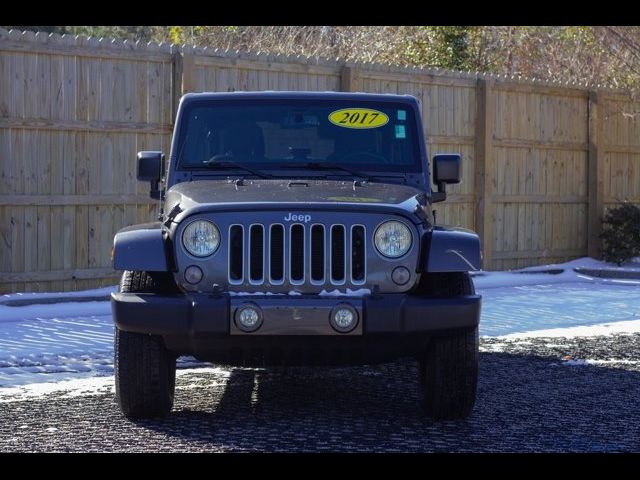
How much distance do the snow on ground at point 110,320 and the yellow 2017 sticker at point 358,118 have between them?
→ 7.57 ft

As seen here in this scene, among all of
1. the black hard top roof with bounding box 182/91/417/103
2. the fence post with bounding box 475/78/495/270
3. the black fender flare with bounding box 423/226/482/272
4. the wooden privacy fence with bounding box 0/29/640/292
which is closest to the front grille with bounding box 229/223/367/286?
the black fender flare with bounding box 423/226/482/272

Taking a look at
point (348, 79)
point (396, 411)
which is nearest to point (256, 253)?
point (396, 411)

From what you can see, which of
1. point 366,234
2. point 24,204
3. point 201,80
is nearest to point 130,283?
point 366,234

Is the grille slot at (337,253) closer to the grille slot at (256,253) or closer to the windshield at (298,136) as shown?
the grille slot at (256,253)

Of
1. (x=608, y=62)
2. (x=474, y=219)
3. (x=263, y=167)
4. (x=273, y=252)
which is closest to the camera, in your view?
(x=273, y=252)

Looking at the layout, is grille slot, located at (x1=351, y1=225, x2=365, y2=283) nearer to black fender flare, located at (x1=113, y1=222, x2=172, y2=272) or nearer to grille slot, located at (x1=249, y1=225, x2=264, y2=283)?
grille slot, located at (x1=249, y1=225, x2=264, y2=283)

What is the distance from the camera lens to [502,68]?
91.6 feet

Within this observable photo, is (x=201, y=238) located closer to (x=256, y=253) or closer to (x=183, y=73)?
(x=256, y=253)

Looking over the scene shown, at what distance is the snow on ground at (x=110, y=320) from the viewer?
941 cm

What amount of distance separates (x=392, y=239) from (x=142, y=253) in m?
1.39

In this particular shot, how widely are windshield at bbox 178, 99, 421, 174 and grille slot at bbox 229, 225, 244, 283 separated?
53.4 inches

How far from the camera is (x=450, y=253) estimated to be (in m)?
7.04

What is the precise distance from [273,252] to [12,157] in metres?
6.19

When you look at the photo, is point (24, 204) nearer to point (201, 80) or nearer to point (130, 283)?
point (201, 80)
